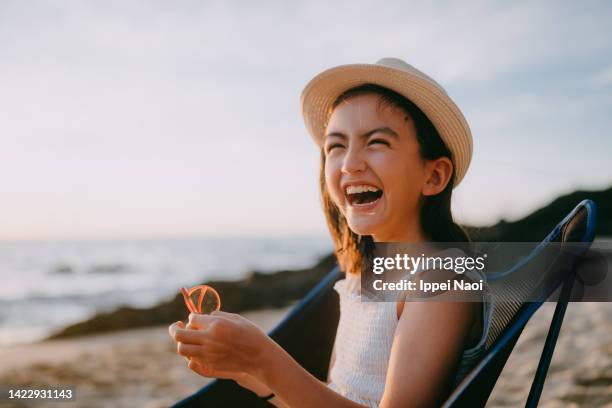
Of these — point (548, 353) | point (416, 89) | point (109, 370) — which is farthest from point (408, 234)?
point (109, 370)

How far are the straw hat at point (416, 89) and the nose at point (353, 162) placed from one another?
0.29 meters

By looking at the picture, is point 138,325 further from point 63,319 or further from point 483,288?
point 483,288

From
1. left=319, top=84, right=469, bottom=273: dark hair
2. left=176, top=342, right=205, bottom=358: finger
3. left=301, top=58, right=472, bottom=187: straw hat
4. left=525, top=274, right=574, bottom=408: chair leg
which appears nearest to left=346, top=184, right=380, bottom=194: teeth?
left=319, top=84, right=469, bottom=273: dark hair

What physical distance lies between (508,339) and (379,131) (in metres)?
0.80

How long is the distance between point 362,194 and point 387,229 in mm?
154

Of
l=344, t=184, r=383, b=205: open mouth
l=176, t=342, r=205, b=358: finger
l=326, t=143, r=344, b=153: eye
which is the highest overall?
l=326, t=143, r=344, b=153: eye

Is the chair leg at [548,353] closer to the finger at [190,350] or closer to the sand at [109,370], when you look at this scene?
the finger at [190,350]

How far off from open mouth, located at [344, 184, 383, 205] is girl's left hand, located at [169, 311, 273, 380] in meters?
0.65

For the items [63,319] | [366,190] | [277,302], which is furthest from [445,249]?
[63,319]

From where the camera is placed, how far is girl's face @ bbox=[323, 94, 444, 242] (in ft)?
5.81

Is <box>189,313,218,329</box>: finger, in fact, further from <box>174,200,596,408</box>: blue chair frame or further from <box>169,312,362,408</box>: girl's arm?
<box>174,200,596,408</box>: blue chair frame

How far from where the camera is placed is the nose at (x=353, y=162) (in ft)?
5.80

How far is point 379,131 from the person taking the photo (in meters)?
1.77

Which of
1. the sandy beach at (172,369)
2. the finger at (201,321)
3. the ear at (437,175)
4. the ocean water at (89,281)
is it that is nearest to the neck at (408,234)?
the ear at (437,175)
